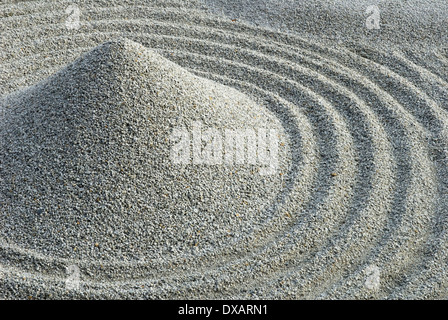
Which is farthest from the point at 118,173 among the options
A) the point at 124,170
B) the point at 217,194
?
the point at 217,194

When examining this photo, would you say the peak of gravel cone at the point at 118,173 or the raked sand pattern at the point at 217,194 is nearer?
the raked sand pattern at the point at 217,194

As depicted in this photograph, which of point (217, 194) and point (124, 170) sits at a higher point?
point (124, 170)

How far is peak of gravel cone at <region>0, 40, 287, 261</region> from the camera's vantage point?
14.7ft

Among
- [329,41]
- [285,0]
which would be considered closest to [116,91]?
[329,41]

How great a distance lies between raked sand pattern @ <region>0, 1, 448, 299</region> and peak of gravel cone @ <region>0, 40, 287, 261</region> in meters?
0.01

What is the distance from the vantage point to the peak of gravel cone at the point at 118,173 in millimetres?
4477

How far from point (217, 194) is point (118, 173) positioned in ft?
3.16

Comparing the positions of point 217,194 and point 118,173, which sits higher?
point 118,173

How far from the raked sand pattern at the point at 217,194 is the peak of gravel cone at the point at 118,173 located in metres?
0.01

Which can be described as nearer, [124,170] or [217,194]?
[124,170]

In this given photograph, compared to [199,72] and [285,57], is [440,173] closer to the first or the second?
[285,57]

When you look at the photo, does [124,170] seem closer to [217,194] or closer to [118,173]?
[118,173]

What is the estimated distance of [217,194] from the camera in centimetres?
482

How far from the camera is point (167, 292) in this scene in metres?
4.15
